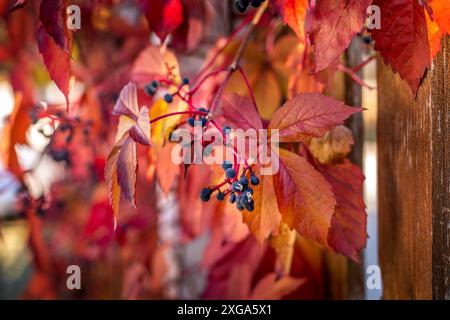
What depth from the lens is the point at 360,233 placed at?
0.67m

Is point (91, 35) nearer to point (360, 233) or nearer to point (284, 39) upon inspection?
point (284, 39)

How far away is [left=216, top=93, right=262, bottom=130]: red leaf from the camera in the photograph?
1.99ft

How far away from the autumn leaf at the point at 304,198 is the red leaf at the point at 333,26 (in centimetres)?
10

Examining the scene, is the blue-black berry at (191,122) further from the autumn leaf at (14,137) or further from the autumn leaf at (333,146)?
the autumn leaf at (14,137)

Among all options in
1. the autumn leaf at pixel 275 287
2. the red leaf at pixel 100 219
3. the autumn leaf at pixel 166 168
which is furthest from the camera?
the red leaf at pixel 100 219

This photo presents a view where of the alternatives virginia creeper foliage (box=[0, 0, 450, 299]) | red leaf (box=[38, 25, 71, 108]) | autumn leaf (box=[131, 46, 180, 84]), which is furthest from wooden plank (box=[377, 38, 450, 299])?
red leaf (box=[38, 25, 71, 108])

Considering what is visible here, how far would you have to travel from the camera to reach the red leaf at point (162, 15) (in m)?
0.78

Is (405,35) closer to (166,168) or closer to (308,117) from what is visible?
(308,117)

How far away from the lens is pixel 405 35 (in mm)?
557

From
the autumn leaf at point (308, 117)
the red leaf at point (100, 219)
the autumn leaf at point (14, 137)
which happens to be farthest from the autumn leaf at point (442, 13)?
the red leaf at point (100, 219)

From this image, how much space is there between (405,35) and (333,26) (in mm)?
75

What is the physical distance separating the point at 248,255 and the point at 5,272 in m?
1.63

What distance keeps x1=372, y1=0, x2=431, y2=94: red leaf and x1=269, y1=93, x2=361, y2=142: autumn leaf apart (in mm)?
72
